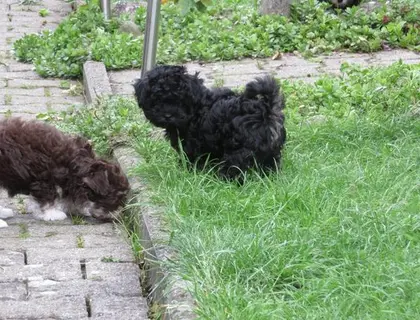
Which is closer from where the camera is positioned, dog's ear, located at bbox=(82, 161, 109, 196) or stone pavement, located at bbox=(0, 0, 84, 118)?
dog's ear, located at bbox=(82, 161, 109, 196)

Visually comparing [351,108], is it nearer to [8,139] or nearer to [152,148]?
[152,148]

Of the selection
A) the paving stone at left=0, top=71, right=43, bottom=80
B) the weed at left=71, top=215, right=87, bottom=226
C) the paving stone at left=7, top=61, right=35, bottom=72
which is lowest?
the paving stone at left=7, top=61, right=35, bottom=72

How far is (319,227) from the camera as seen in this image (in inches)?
195

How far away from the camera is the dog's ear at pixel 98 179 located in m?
6.30

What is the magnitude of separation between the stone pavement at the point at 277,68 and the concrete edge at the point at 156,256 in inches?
95.2

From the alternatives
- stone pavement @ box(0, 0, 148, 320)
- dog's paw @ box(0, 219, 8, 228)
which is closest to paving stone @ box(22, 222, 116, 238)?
stone pavement @ box(0, 0, 148, 320)

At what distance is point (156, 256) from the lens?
5.06 metres

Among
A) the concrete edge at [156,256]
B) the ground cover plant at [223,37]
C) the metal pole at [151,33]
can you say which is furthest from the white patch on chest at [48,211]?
the ground cover plant at [223,37]

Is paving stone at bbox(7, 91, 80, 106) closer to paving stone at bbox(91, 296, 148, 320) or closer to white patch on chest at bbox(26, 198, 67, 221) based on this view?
white patch on chest at bbox(26, 198, 67, 221)

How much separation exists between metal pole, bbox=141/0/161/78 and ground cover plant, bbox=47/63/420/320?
44 cm

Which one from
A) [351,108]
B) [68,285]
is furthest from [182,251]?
[351,108]

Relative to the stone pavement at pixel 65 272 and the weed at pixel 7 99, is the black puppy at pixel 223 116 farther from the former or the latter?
the weed at pixel 7 99

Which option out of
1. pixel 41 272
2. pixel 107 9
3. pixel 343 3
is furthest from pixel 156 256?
pixel 343 3

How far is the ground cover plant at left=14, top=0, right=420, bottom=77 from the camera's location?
33.3 ft
